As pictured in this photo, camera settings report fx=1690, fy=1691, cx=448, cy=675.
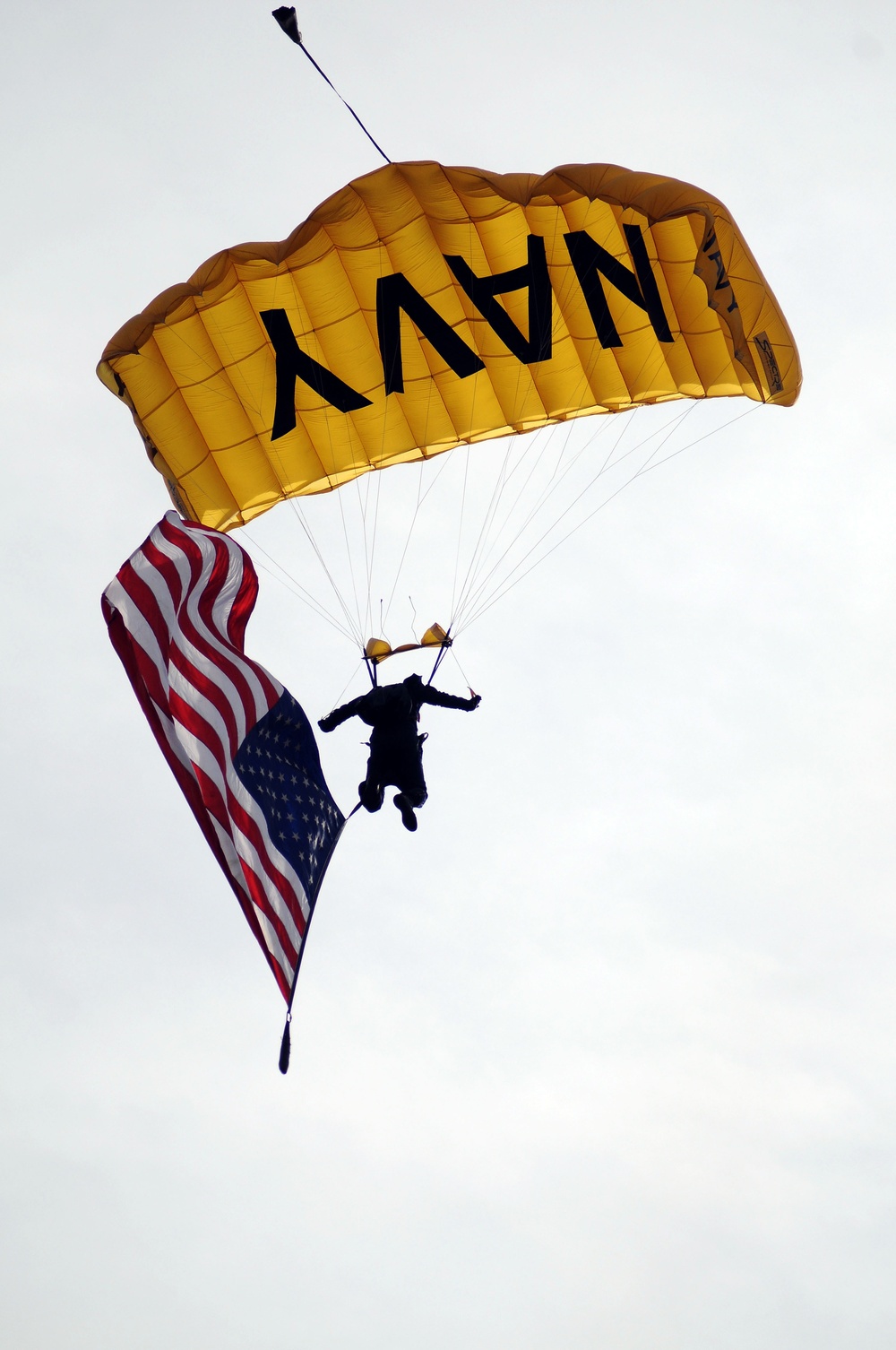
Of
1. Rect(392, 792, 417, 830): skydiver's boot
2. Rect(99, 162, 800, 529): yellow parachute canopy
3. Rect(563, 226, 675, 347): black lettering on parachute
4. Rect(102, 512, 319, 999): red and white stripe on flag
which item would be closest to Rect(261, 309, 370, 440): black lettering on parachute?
Rect(99, 162, 800, 529): yellow parachute canopy

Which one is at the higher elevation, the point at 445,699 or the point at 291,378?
the point at 291,378

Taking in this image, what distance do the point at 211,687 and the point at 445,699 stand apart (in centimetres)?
197

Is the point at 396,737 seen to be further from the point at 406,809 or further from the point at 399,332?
the point at 399,332

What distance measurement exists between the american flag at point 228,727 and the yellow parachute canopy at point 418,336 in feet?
4.25

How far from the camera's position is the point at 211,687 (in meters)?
12.1

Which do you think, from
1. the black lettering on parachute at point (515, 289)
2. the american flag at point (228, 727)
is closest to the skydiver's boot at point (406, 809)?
the american flag at point (228, 727)

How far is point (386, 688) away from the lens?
13.0 meters

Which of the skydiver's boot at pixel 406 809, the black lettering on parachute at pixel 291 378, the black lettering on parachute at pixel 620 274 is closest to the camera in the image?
the skydiver's boot at pixel 406 809

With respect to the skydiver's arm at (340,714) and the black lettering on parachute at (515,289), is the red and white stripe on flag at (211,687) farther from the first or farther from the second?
the black lettering on parachute at (515,289)

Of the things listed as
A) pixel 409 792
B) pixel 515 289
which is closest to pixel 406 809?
pixel 409 792

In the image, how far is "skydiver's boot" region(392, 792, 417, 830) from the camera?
12.6 metres

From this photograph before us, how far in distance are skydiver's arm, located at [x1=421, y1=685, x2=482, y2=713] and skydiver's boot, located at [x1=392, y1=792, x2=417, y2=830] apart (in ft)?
2.58

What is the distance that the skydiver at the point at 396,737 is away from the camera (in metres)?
12.7

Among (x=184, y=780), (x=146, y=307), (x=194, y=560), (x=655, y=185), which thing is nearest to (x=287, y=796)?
(x=184, y=780)
